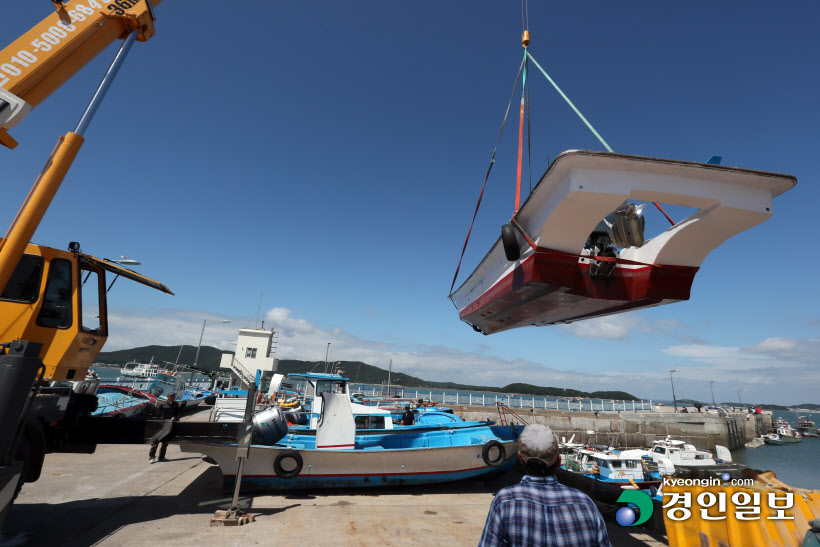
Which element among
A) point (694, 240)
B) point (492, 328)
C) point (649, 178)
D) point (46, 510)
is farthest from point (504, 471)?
point (46, 510)

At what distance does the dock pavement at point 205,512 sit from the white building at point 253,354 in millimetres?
23535

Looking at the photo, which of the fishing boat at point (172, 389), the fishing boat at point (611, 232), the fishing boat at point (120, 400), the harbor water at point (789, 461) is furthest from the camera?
the harbor water at point (789, 461)

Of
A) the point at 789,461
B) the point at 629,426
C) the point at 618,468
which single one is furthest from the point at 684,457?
the point at 789,461

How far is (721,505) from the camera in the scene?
4152 mm

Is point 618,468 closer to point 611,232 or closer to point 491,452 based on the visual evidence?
point 491,452

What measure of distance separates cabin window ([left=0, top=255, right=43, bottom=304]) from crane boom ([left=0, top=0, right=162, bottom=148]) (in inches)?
66.4

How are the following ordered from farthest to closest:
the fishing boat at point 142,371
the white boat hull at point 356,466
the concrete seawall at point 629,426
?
the fishing boat at point 142,371
the concrete seawall at point 629,426
the white boat hull at point 356,466

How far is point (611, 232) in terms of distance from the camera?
17.2 feet

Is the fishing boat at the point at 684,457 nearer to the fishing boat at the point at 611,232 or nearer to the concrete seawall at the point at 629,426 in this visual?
the concrete seawall at the point at 629,426

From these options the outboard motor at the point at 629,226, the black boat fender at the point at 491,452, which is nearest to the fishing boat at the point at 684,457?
the black boat fender at the point at 491,452

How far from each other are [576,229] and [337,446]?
7098 mm

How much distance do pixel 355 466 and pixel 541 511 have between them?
7504 millimetres

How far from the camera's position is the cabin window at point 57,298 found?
513 centimetres

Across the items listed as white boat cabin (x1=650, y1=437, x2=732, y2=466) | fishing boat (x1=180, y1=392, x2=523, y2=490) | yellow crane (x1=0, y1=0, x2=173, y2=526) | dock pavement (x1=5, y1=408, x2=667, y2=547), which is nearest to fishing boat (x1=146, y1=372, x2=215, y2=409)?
dock pavement (x1=5, y1=408, x2=667, y2=547)
